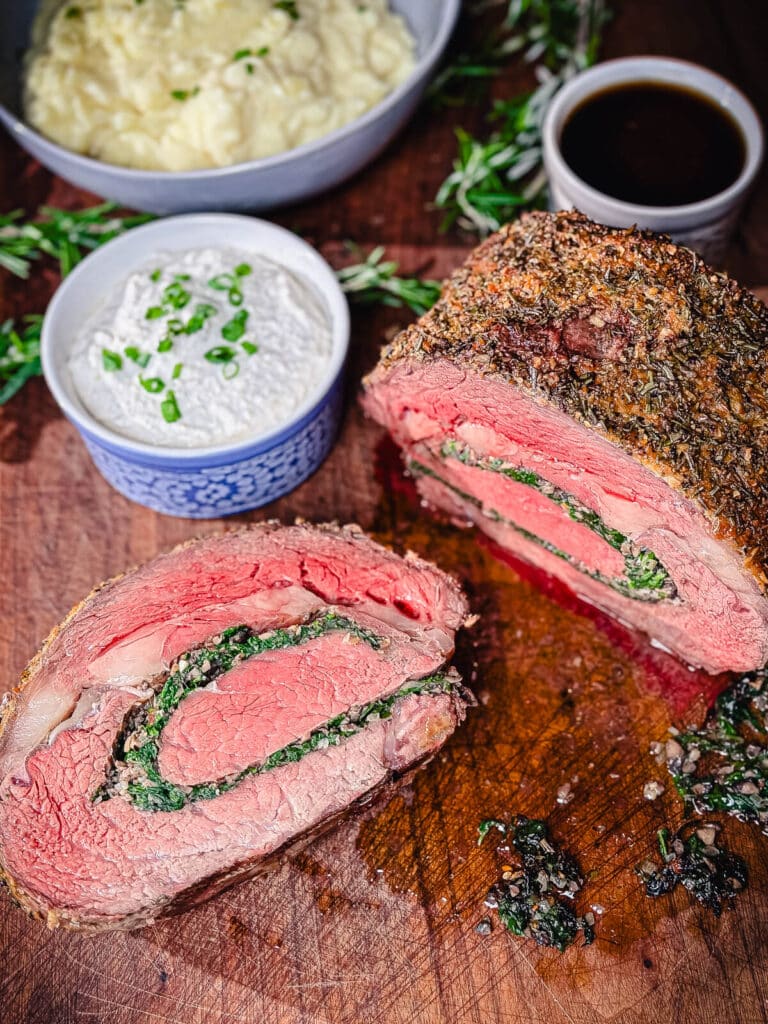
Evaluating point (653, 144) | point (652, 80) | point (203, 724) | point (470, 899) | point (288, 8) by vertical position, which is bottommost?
point (470, 899)

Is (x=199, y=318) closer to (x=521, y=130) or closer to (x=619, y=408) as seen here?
(x=619, y=408)

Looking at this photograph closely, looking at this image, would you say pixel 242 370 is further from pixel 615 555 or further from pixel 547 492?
pixel 615 555

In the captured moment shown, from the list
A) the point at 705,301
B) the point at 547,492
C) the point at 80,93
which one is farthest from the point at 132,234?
the point at 705,301

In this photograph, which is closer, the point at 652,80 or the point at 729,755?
the point at 729,755

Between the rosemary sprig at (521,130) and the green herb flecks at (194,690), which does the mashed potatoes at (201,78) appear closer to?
the rosemary sprig at (521,130)

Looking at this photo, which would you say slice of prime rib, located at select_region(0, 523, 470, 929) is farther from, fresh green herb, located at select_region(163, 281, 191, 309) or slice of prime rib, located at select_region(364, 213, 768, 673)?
fresh green herb, located at select_region(163, 281, 191, 309)

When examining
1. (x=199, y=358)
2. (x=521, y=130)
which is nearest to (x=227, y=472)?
(x=199, y=358)

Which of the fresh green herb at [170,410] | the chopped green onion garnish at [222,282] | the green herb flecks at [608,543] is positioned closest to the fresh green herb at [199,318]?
the chopped green onion garnish at [222,282]
